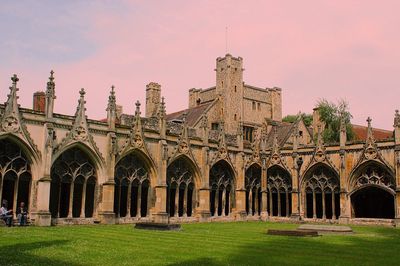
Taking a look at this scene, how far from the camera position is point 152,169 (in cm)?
3194

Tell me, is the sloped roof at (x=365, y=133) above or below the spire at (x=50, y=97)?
above

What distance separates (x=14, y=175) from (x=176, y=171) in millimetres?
11685

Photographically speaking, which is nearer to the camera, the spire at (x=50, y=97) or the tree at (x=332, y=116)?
the spire at (x=50, y=97)

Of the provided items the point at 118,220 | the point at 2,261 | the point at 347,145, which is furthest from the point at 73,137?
the point at 347,145

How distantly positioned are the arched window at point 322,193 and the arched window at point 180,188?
903 centimetres

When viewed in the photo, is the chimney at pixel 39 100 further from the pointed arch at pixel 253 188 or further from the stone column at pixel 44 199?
the pointed arch at pixel 253 188

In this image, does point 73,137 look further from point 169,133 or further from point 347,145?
point 347,145

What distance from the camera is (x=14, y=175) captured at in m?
25.7

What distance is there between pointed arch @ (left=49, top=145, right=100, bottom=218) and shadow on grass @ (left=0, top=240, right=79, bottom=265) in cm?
1288

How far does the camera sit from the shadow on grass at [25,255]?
11.1 meters

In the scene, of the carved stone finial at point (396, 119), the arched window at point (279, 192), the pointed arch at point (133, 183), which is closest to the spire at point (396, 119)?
the carved stone finial at point (396, 119)

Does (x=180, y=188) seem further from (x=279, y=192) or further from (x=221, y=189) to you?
(x=279, y=192)

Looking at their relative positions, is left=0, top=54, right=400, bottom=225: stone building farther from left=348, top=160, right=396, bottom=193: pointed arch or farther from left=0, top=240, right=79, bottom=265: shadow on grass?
left=0, top=240, right=79, bottom=265: shadow on grass

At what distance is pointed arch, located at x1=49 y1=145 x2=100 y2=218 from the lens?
27.6 metres
